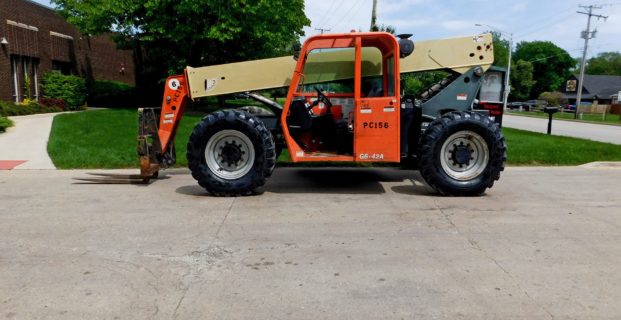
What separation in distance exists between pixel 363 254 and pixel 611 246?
2584 mm

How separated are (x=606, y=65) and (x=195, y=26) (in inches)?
5472

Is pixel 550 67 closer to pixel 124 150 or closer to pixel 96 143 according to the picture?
pixel 96 143

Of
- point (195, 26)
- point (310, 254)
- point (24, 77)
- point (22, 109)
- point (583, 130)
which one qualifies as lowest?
point (583, 130)

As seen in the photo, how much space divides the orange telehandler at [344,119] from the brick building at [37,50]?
18301 millimetres

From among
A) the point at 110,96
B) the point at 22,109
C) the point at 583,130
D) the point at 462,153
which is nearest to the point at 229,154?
the point at 462,153

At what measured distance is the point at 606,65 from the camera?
429 ft

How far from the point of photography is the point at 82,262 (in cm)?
459

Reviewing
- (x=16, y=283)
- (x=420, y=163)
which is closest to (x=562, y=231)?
(x=420, y=163)

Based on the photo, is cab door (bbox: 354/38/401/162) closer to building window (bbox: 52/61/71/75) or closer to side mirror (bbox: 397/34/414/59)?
side mirror (bbox: 397/34/414/59)

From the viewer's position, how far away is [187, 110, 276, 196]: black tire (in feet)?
23.6

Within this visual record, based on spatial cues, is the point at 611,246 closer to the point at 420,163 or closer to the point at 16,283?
the point at 420,163

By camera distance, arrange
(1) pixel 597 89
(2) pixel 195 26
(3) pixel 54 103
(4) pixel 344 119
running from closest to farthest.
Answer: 1. (4) pixel 344 119
2. (2) pixel 195 26
3. (3) pixel 54 103
4. (1) pixel 597 89

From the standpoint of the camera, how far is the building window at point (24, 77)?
23.4 meters

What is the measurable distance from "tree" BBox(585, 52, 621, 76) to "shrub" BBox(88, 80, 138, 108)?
13234cm
